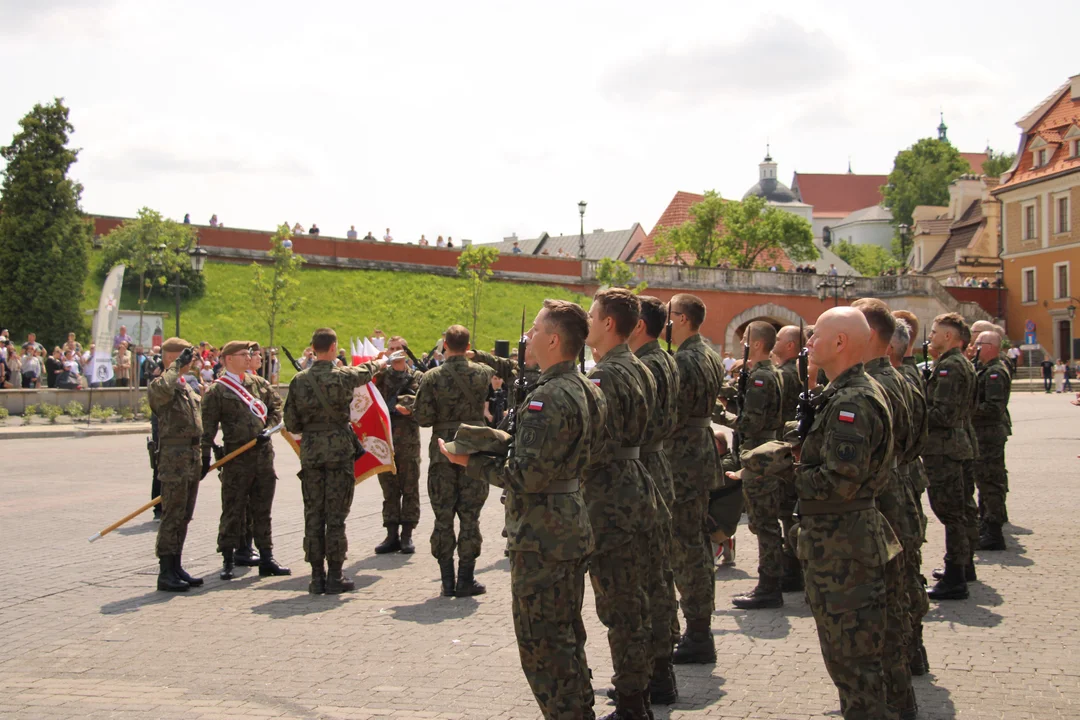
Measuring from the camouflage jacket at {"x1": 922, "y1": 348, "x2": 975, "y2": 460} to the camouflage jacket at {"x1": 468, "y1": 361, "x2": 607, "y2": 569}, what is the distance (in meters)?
4.50

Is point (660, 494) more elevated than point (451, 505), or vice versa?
point (660, 494)

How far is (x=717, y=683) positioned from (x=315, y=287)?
4572cm

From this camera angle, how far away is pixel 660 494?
19.5 feet

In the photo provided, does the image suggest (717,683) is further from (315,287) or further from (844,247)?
(844,247)

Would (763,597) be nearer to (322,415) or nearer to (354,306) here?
(322,415)

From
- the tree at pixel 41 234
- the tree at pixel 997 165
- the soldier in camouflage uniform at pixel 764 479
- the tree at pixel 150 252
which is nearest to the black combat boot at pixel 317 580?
the soldier in camouflage uniform at pixel 764 479

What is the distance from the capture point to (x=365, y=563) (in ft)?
33.9

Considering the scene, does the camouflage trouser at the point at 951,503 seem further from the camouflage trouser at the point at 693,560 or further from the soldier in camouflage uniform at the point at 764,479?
the camouflage trouser at the point at 693,560

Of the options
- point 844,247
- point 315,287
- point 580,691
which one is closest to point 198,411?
point 580,691

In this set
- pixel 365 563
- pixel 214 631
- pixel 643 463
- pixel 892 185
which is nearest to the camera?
pixel 643 463

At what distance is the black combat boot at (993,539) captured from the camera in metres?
10.2

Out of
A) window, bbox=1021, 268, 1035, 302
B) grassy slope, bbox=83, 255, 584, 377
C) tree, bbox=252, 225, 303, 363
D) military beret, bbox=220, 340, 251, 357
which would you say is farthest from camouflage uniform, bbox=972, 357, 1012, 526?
window, bbox=1021, 268, 1035, 302

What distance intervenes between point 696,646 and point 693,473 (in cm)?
115

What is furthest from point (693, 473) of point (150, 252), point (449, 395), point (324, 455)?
Result: point (150, 252)
